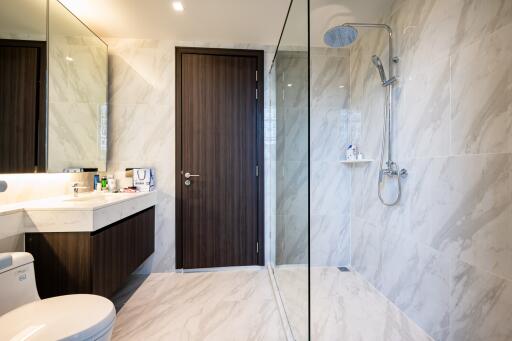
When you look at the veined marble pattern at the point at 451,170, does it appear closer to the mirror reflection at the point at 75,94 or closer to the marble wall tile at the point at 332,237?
the marble wall tile at the point at 332,237

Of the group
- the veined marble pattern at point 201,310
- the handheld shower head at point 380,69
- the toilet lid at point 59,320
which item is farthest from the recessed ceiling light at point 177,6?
the veined marble pattern at point 201,310

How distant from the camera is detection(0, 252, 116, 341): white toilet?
2.94 ft

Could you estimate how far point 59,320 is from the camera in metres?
0.96

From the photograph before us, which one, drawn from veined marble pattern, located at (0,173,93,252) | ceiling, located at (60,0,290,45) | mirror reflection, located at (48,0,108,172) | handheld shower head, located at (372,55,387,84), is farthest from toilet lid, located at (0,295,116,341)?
handheld shower head, located at (372,55,387,84)

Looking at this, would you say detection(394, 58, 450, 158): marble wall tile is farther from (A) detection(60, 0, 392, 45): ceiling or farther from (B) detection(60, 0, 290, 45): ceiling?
(B) detection(60, 0, 290, 45): ceiling

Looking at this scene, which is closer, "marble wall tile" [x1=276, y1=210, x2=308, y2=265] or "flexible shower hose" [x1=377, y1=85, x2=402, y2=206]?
"marble wall tile" [x1=276, y1=210, x2=308, y2=265]

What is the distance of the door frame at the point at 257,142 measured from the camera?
8.27 feet

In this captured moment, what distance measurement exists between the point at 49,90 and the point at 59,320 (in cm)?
160

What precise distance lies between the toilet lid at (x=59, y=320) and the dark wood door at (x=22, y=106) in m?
0.99

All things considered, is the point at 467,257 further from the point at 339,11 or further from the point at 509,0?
the point at 339,11

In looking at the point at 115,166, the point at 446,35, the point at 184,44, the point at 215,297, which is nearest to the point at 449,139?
the point at 446,35

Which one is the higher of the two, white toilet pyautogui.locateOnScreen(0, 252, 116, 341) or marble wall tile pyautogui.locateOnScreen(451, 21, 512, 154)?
marble wall tile pyautogui.locateOnScreen(451, 21, 512, 154)

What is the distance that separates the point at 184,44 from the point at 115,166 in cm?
A: 143

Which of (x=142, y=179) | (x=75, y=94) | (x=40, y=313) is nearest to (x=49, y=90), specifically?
(x=75, y=94)
